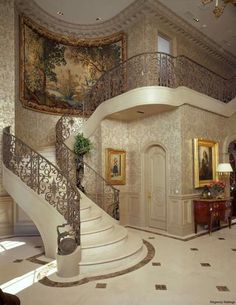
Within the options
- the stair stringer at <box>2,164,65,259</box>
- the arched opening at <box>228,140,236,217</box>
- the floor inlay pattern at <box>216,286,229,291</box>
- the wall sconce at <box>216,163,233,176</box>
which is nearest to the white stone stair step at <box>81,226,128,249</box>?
the stair stringer at <box>2,164,65,259</box>

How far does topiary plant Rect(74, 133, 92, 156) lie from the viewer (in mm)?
7508

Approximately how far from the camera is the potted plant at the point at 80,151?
7.51 metres

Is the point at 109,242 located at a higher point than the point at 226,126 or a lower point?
lower

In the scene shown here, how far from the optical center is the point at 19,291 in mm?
3625

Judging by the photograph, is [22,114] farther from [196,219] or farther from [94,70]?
[196,219]

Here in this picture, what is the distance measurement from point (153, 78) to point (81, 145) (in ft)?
10.6

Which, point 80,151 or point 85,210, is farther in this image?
point 80,151

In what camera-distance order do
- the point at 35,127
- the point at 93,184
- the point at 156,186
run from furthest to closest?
the point at 35,127 → the point at 93,184 → the point at 156,186

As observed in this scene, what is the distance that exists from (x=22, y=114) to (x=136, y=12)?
5.14 m

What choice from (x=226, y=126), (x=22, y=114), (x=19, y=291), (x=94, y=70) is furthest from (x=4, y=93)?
(x=226, y=126)

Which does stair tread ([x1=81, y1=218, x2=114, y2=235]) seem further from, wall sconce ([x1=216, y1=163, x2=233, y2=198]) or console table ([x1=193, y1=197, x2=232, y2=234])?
wall sconce ([x1=216, y1=163, x2=233, y2=198])

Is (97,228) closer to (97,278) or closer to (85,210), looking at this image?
(85,210)

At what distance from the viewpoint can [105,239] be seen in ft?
17.1

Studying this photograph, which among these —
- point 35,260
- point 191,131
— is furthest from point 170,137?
point 35,260
